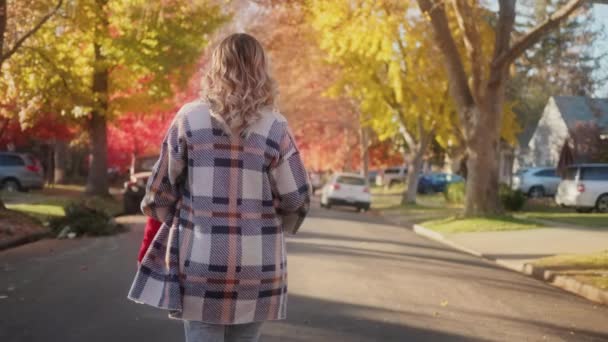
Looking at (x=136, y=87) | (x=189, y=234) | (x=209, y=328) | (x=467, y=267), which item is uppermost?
(x=136, y=87)

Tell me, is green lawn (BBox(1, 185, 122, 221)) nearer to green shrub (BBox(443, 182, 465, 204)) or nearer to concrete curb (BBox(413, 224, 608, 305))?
concrete curb (BBox(413, 224, 608, 305))

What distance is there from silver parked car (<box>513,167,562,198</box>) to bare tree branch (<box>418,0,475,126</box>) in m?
19.8

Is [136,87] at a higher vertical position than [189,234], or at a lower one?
higher

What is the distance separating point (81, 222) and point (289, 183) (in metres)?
14.6

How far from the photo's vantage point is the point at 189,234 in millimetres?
3340

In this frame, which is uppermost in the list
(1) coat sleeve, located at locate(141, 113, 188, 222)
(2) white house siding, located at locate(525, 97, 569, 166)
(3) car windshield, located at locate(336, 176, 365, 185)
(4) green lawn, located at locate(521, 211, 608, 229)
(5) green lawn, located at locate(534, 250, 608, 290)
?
(2) white house siding, located at locate(525, 97, 569, 166)

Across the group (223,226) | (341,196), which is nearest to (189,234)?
(223,226)

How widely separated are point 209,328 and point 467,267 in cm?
1048

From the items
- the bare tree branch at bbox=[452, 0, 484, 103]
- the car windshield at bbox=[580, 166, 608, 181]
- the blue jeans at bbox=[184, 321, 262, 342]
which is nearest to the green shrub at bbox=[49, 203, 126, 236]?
the bare tree branch at bbox=[452, 0, 484, 103]

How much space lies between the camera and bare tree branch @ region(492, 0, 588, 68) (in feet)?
56.8

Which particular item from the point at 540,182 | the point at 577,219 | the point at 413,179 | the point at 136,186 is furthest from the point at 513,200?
the point at 136,186

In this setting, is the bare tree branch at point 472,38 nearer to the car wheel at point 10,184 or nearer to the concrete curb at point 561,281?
the concrete curb at point 561,281

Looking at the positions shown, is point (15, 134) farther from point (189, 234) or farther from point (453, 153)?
point (189, 234)

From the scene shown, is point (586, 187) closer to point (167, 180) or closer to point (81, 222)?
point (81, 222)
